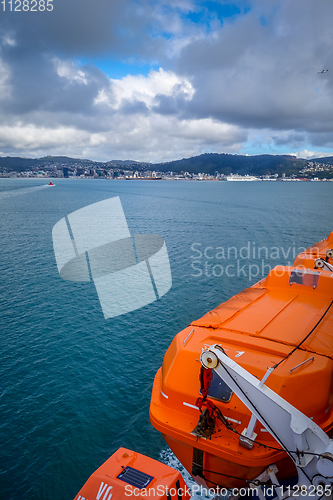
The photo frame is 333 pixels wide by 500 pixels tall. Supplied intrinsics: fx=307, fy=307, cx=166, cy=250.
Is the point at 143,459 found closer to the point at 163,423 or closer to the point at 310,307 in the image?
the point at 163,423

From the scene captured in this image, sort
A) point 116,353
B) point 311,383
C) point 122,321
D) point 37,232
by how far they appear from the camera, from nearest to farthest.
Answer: point 311,383
point 116,353
point 122,321
point 37,232

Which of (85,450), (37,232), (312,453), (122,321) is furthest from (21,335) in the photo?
(37,232)

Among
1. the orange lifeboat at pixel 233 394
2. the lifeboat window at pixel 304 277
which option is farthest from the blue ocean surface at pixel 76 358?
the lifeboat window at pixel 304 277

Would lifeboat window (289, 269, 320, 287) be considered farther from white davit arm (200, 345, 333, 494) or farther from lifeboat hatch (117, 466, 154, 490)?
lifeboat hatch (117, 466, 154, 490)

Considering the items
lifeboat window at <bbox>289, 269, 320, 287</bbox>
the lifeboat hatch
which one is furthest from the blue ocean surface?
lifeboat window at <bbox>289, 269, 320, 287</bbox>

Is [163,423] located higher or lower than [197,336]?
lower

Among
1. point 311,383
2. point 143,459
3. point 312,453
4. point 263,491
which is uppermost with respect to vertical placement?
point 311,383
